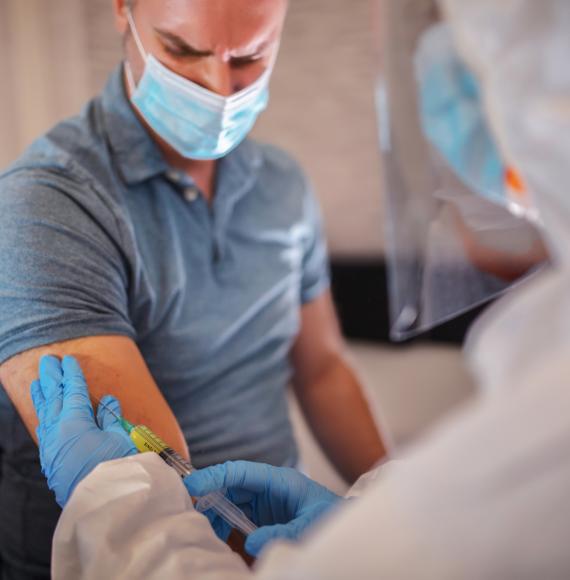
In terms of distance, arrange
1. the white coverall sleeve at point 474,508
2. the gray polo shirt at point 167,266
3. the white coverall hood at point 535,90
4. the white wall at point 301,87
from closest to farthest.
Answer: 1. the white coverall sleeve at point 474,508
2. the white coverall hood at point 535,90
3. the gray polo shirt at point 167,266
4. the white wall at point 301,87

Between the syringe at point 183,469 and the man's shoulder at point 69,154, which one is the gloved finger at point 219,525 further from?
the man's shoulder at point 69,154

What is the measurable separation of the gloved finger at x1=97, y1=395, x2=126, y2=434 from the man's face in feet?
1.51

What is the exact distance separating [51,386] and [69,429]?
0.25ft

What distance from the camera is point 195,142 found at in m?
1.05

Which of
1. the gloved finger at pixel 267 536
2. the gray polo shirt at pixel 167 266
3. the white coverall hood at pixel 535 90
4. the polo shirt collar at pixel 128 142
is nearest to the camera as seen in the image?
the white coverall hood at pixel 535 90

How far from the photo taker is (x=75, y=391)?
849 mm

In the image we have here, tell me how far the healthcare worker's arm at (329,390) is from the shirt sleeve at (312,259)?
22 millimetres

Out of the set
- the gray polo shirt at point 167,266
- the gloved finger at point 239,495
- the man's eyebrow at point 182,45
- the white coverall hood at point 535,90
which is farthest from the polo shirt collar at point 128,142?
the white coverall hood at point 535,90

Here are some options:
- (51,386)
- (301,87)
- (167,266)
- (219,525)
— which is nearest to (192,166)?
(167,266)

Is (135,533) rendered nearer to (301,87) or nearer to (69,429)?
(69,429)

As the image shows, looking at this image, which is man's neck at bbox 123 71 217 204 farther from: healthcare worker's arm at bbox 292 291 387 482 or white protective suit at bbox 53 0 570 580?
white protective suit at bbox 53 0 570 580

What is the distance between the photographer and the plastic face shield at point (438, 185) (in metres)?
0.81

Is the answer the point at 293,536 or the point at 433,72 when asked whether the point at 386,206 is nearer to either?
the point at 433,72

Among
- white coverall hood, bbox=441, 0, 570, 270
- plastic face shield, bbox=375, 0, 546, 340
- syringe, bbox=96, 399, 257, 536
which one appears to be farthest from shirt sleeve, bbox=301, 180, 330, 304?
white coverall hood, bbox=441, 0, 570, 270
